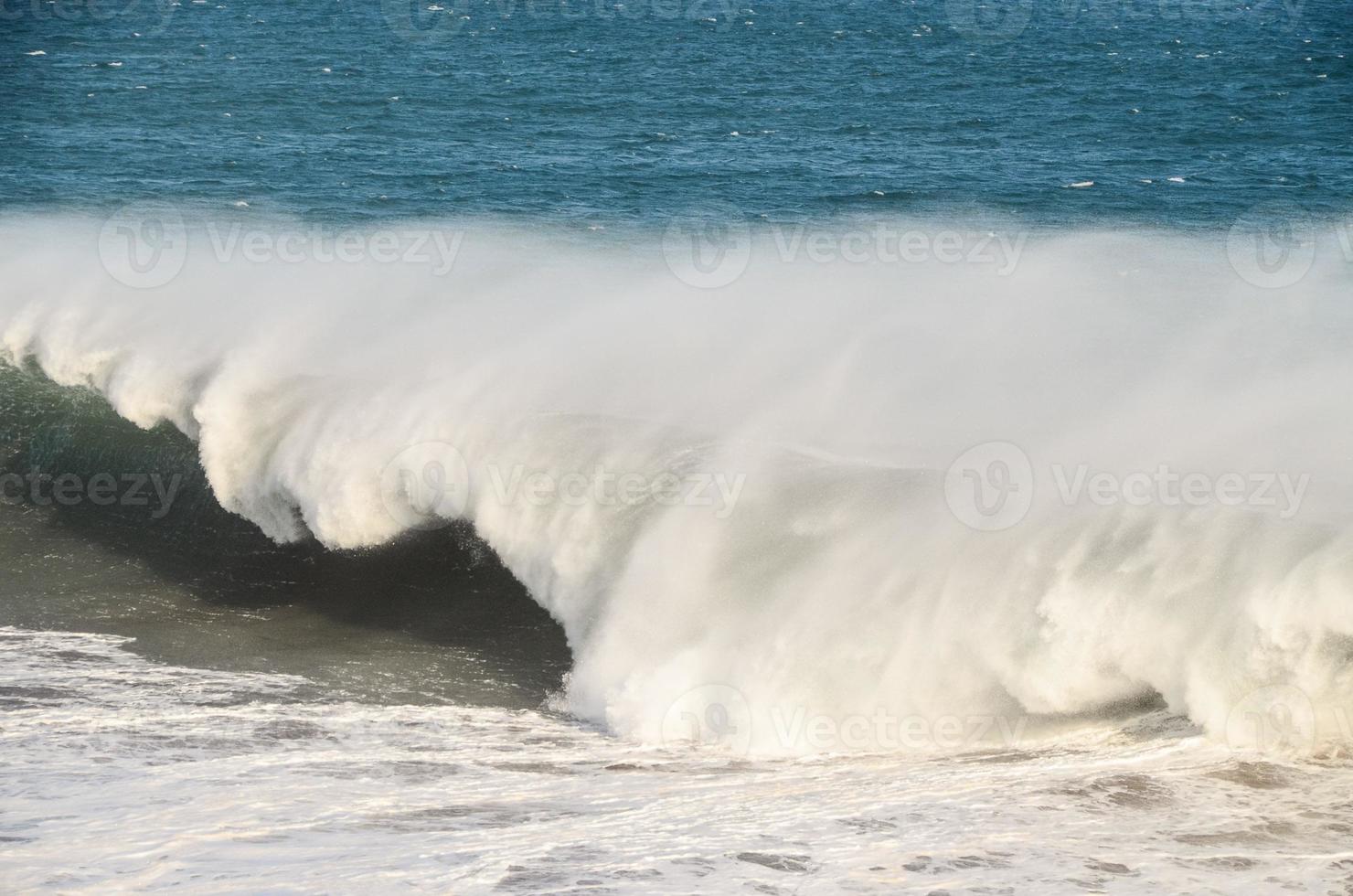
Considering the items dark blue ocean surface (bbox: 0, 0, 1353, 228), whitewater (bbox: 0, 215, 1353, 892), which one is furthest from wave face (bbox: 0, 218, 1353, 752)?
dark blue ocean surface (bbox: 0, 0, 1353, 228)

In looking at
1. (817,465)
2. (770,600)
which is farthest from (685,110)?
(770,600)

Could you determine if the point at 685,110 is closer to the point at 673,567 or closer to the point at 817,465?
the point at 817,465

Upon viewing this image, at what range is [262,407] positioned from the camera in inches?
695

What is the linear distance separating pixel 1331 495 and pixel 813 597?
4.65 meters

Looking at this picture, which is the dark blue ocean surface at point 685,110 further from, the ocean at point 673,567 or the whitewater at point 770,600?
the whitewater at point 770,600

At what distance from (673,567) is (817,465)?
201 centimetres

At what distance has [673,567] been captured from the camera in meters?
14.2

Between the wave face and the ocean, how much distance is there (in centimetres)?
5

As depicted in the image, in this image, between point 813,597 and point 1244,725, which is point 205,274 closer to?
point 813,597

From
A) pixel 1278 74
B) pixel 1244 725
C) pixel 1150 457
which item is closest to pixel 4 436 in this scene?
pixel 1150 457

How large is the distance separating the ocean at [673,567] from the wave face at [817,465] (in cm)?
5

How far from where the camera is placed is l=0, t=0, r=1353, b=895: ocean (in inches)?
405

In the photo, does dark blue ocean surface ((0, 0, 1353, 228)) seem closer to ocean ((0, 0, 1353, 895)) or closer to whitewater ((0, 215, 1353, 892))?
ocean ((0, 0, 1353, 895))

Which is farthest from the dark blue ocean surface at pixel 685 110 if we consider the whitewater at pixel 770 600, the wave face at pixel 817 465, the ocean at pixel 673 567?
the whitewater at pixel 770 600
